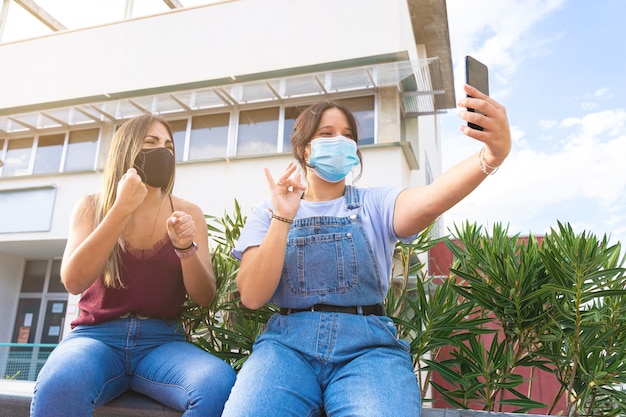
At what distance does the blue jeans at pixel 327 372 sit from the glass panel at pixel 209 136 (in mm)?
8081

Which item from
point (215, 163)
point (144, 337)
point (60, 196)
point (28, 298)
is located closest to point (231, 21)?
point (215, 163)

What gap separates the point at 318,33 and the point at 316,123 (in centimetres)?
757

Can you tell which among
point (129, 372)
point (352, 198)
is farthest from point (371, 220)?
point (129, 372)

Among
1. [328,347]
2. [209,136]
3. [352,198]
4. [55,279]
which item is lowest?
[328,347]

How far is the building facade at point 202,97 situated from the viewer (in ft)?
28.3

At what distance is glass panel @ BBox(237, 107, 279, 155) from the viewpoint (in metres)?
9.22

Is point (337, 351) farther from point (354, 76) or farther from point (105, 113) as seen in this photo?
point (105, 113)

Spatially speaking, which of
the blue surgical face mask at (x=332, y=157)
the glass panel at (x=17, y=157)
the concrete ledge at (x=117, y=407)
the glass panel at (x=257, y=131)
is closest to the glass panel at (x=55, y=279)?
the glass panel at (x=17, y=157)

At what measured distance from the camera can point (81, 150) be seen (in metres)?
10.4

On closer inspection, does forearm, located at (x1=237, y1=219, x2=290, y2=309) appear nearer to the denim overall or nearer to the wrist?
the denim overall

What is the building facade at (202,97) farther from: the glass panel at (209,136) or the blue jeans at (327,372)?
the blue jeans at (327,372)

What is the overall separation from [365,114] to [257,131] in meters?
2.06

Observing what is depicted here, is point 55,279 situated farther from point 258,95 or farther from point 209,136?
point 258,95

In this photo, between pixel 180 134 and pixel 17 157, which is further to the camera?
pixel 17 157
